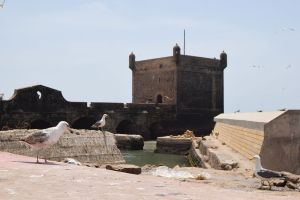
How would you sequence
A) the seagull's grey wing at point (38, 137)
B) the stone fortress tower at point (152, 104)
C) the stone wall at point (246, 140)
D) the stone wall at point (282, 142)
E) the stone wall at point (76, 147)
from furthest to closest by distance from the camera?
the stone fortress tower at point (152, 104)
the stone wall at point (76, 147)
the stone wall at point (246, 140)
the stone wall at point (282, 142)
the seagull's grey wing at point (38, 137)

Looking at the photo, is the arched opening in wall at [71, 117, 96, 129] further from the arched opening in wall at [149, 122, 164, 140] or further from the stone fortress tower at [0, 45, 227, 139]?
the arched opening in wall at [149, 122, 164, 140]

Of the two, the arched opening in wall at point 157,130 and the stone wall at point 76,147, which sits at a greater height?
the stone wall at point 76,147

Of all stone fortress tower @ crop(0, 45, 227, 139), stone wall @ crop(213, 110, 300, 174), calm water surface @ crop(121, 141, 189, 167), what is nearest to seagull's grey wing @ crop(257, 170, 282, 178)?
stone wall @ crop(213, 110, 300, 174)

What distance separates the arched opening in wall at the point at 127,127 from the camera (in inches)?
1696

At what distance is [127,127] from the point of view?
4425 centimetres

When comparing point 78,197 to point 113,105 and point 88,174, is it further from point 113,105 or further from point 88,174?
point 113,105

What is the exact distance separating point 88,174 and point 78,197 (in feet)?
6.62

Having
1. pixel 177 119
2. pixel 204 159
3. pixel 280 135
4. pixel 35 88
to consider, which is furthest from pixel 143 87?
pixel 280 135

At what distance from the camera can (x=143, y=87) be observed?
5150cm

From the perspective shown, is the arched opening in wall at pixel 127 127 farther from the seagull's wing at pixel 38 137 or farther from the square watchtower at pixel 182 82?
the seagull's wing at pixel 38 137

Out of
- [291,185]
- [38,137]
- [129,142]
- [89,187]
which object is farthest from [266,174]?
[129,142]

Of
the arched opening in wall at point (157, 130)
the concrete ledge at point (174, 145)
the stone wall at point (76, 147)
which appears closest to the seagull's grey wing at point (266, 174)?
the stone wall at point (76, 147)

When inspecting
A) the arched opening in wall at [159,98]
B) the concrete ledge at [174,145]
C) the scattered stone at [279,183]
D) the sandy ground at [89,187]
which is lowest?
the concrete ledge at [174,145]

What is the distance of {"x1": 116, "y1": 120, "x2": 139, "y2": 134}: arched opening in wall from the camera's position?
43.1 metres
